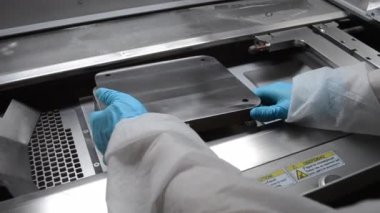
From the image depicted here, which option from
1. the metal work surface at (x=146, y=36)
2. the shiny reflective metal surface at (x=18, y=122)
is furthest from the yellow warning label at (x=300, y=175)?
the shiny reflective metal surface at (x=18, y=122)

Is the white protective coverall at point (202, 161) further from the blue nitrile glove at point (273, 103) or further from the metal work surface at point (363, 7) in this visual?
the metal work surface at point (363, 7)

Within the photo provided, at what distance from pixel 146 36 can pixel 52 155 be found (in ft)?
1.87

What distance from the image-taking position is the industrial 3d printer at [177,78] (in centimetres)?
87

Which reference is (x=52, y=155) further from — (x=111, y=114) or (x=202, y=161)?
(x=202, y=161)

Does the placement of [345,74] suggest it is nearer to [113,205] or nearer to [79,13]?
[113,205]

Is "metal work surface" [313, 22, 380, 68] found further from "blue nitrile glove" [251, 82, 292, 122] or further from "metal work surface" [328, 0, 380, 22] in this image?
"blue nitrile glove" [251, 82, 292, 122]

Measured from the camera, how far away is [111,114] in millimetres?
843

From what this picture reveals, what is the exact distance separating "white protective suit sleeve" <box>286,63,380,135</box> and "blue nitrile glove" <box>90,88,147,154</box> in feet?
1.40

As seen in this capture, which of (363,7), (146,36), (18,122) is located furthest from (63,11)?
(363,7)

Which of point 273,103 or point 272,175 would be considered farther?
point 273,103

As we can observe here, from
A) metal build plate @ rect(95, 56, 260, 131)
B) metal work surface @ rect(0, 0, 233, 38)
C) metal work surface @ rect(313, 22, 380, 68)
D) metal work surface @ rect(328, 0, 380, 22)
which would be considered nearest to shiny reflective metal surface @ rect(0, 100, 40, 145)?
metal build plate @ rect(95, 56, 260, 131)

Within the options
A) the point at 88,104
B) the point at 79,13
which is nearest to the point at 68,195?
the point at 88,104

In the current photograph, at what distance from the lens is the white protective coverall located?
20.6 inches

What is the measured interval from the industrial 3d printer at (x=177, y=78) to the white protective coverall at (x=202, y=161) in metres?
0.07
